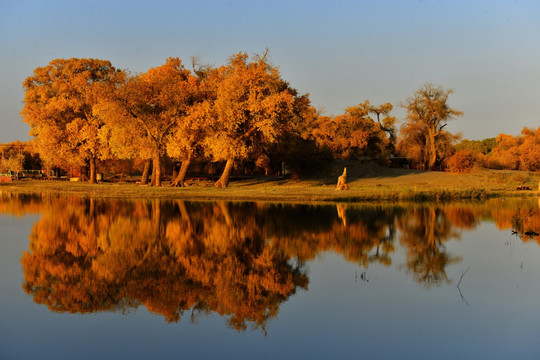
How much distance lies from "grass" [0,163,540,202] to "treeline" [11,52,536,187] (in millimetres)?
4092

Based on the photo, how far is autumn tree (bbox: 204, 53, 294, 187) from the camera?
46.5 metres

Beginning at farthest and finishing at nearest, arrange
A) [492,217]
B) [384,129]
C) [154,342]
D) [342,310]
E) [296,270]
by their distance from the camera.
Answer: [384,129]
[492,217]
[296,270]
[342,310]
[154,342]

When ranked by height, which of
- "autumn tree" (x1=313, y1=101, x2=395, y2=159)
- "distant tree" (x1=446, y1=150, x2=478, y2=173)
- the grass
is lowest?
the grass

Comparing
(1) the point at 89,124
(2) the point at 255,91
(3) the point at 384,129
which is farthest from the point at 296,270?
(3) the point at 384,129

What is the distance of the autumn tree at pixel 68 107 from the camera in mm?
57844

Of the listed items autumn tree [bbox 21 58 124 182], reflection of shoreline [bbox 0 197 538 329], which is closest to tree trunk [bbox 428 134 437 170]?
autumn tree [bbox 21 58 124 182]

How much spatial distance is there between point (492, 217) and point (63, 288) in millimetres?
20888

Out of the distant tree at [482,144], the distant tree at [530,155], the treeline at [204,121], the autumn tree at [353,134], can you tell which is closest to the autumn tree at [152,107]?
the treeline at [204,121]

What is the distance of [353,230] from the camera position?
67.2 feet

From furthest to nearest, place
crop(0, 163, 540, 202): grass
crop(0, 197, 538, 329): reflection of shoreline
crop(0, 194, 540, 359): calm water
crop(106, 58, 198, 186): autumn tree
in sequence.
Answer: crop(106, 58, 198, 186): autumn tree
crop(0, 163, 540, 202): grass
crop(0, 197, 538, 329): reflection of shoreline
crop(0, 194, 540, 359): calm water

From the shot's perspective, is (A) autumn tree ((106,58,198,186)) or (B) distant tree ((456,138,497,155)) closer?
(A) autumn tree ((106,58,198,186))

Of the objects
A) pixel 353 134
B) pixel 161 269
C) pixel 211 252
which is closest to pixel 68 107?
pixel 353 134

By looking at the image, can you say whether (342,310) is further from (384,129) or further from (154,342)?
(384,129)

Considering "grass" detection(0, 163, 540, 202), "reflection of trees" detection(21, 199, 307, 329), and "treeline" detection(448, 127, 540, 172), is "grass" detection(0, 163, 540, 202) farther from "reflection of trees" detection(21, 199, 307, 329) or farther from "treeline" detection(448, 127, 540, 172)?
"reflection of trees" detection(21, 199, 307, 329)
